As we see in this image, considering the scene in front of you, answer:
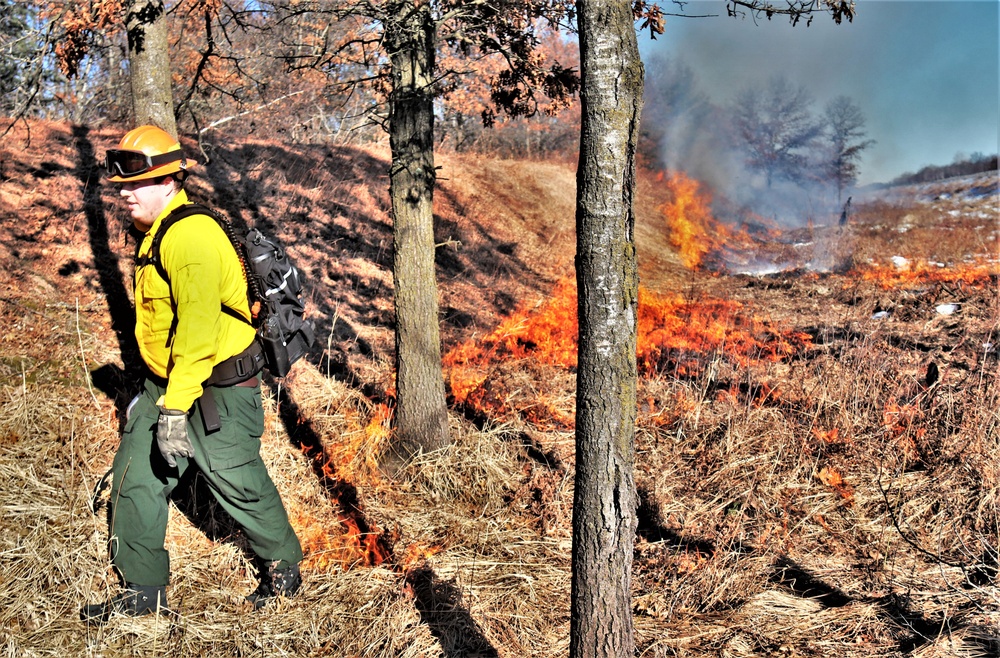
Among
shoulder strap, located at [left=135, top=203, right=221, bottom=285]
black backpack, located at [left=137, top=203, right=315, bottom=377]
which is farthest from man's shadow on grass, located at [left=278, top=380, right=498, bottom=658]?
shoulder strap, located at [left=135, top=203, right=221, bottom=285]

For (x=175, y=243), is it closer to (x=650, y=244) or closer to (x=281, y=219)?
(x=281, y=219)

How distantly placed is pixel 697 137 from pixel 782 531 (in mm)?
15332

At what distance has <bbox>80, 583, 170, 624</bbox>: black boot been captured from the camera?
3475 millimetres

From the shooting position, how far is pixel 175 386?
10.8 feet

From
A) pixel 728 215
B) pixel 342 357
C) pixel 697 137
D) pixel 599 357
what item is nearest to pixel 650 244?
pixel 728 215

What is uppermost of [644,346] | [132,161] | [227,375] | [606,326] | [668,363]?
[132,161]

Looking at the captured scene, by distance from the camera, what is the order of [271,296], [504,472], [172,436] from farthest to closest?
[504,472] → [271,296] → [172,436]

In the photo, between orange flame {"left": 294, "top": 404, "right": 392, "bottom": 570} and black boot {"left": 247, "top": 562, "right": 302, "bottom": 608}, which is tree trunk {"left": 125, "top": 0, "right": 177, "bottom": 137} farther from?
black boot {"left": 247, "top": 562, "right": 302, "bottom": 608}

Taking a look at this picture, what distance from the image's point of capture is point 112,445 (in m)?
5.00

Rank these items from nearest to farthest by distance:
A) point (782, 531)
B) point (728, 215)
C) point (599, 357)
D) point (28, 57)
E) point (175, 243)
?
point (599, 357) < point (175, 243) < point (782, 531) < point (28, 57) < point (728, 215)

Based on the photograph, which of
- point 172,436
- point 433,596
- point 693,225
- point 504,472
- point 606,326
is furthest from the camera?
point 693,225

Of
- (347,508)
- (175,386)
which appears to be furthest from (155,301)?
(347,508)

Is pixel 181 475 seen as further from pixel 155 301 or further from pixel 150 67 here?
pixel 150 67

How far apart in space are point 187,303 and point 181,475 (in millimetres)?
911
